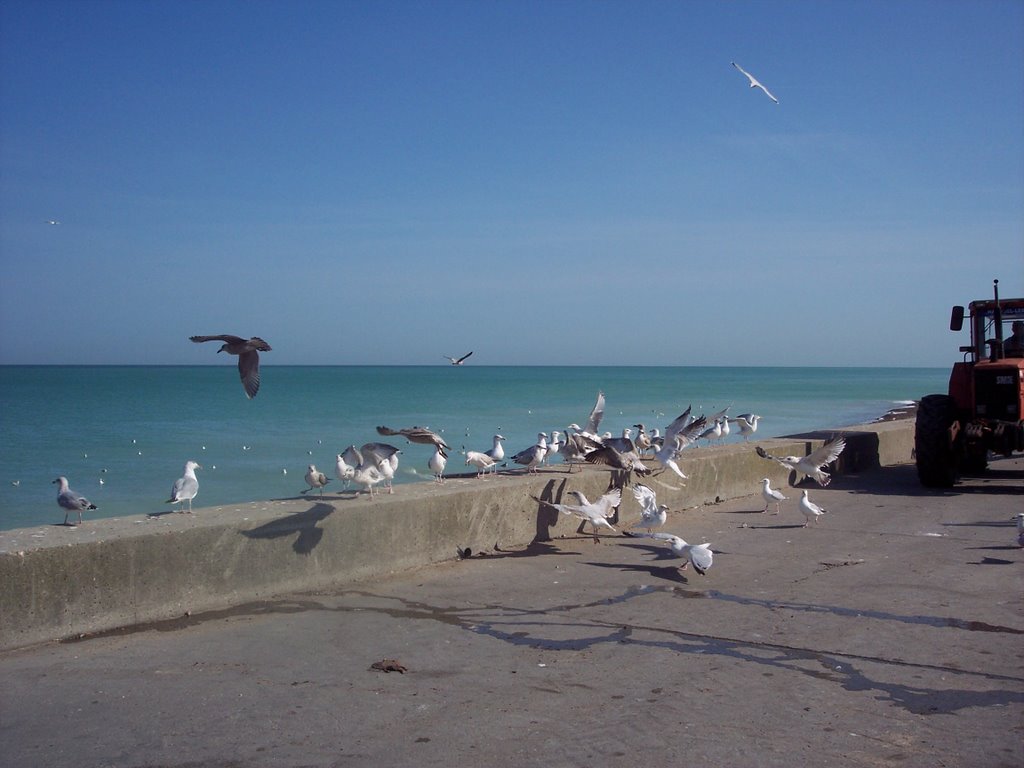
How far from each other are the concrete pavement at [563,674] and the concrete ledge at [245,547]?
0.14 meters

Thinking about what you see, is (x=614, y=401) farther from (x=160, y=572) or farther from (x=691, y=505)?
(x=160, y=572)

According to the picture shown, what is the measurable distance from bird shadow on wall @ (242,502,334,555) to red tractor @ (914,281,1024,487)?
31.7 feet

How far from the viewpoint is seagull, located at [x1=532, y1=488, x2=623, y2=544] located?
895cm

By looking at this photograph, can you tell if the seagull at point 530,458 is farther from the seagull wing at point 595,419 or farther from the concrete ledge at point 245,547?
the seagull wing at point 595,419

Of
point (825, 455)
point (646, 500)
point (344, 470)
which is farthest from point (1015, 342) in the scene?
point (344, 470)

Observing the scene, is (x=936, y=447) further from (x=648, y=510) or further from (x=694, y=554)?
(x=694, y=554)

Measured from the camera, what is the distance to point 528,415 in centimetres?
4172

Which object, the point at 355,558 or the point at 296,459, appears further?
the point at 296,459

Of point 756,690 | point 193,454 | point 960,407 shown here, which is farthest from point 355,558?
point 193,454

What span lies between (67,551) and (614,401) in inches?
1982

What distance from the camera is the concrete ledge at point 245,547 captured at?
5.72 meters

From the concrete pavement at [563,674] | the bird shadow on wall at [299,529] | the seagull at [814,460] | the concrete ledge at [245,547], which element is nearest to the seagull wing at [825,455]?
the seagull at [814,460]

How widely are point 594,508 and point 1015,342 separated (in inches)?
353

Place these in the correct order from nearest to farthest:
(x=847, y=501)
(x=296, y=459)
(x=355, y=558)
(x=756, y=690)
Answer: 1. (x=756, y=690)
2. (x=355, y=558)
3. (x=847, y=501)
4. (x=296, y=459)
